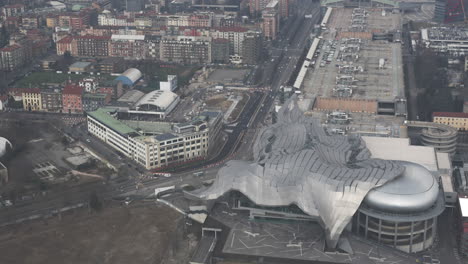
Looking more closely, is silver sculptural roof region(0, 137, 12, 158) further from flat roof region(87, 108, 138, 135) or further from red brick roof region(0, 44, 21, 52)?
red brick roof region(0, 44, 21, 52)

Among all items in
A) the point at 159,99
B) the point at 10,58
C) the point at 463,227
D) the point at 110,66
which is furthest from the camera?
the point at 10,58

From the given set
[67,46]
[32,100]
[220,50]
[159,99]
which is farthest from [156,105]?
[67,46]

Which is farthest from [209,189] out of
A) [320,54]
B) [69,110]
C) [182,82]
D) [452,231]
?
[320,54]

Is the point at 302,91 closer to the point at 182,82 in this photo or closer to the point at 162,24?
the point at 182,82

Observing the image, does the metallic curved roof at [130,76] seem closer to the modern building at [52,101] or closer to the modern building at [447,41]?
the modern building at [52,101]

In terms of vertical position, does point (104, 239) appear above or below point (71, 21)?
below

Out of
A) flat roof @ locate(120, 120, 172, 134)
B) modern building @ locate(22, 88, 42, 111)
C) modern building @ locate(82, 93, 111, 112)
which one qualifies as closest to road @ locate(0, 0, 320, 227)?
modern building @ locate(22, 88, 42, 111)

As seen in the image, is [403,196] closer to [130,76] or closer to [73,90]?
[73,90]

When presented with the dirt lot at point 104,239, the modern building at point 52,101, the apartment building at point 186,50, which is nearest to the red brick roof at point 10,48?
the apartment building at point 186,50
